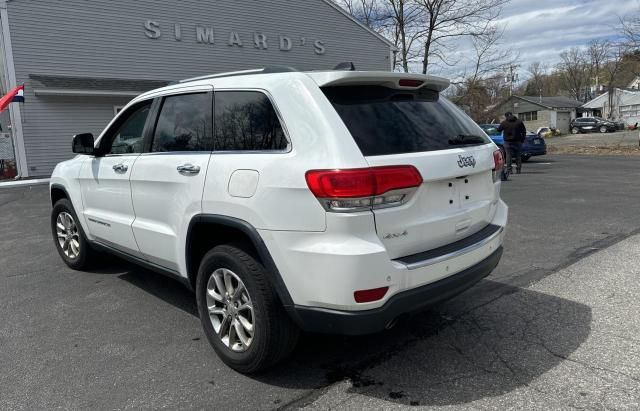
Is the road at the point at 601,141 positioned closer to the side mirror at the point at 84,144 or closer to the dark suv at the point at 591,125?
the dark suv at the point at 591,125

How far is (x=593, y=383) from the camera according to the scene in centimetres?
287

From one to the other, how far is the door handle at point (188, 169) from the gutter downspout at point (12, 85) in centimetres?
1554

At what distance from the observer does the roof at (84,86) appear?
637 inches

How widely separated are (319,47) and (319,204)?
21496 millimetres

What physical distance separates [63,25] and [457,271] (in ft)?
58.5

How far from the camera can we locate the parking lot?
2861 mm

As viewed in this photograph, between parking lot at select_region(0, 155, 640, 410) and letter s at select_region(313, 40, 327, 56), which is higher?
letter s at select_region(313, 40, 327, 56)

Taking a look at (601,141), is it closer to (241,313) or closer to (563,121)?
(563,121)

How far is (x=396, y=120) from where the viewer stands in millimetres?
2996

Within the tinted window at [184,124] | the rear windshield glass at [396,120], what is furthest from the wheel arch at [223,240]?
the rear windshield glass at [396,120]

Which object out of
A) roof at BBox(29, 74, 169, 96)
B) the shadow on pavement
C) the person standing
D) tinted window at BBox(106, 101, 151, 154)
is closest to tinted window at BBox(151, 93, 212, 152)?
tinted window at BBox(106, 101, 151, 154)

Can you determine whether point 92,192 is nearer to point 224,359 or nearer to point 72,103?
point 224,359

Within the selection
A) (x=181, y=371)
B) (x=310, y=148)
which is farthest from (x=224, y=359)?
(x=310, y=148)

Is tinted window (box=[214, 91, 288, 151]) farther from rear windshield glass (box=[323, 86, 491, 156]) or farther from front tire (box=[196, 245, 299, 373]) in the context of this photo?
front tire (box=[196, 245, 299, 373])
